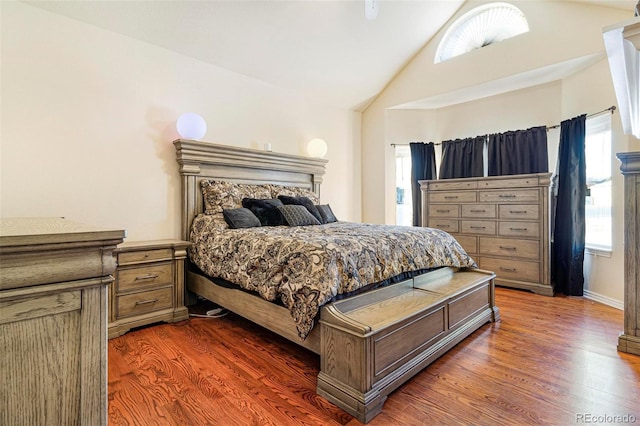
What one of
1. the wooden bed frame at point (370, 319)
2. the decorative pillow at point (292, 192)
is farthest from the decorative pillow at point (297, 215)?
the wooden bed frame at point (370, 319)

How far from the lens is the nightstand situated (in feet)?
8.29

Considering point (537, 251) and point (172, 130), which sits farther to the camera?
point (537, 251)

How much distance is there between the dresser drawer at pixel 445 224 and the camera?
14.0 ft

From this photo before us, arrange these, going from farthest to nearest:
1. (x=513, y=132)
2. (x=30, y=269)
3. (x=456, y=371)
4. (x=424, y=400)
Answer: (x=513, y=132) → (x=456, y=371) → (x=424, y=400) → (x=30, y=269)

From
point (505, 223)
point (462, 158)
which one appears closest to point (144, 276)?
point (505, 223)

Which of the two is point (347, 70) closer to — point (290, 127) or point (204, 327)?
point (290, 127)

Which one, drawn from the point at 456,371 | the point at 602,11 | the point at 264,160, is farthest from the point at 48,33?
the point at 602,11

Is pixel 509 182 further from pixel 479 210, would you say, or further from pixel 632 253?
pixel 632 253

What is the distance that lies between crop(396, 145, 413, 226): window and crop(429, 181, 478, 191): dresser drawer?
83cm

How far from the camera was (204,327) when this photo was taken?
2688 mm

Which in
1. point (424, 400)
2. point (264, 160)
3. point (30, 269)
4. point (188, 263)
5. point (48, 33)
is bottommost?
point (424, 400)

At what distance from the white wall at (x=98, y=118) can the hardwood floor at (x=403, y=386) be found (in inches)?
48.6

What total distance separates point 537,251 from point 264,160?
3.41m

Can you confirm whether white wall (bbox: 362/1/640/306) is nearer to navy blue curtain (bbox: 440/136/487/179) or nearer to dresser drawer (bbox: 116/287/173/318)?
navy blue curtain (bbox: 440/136/487/179)
